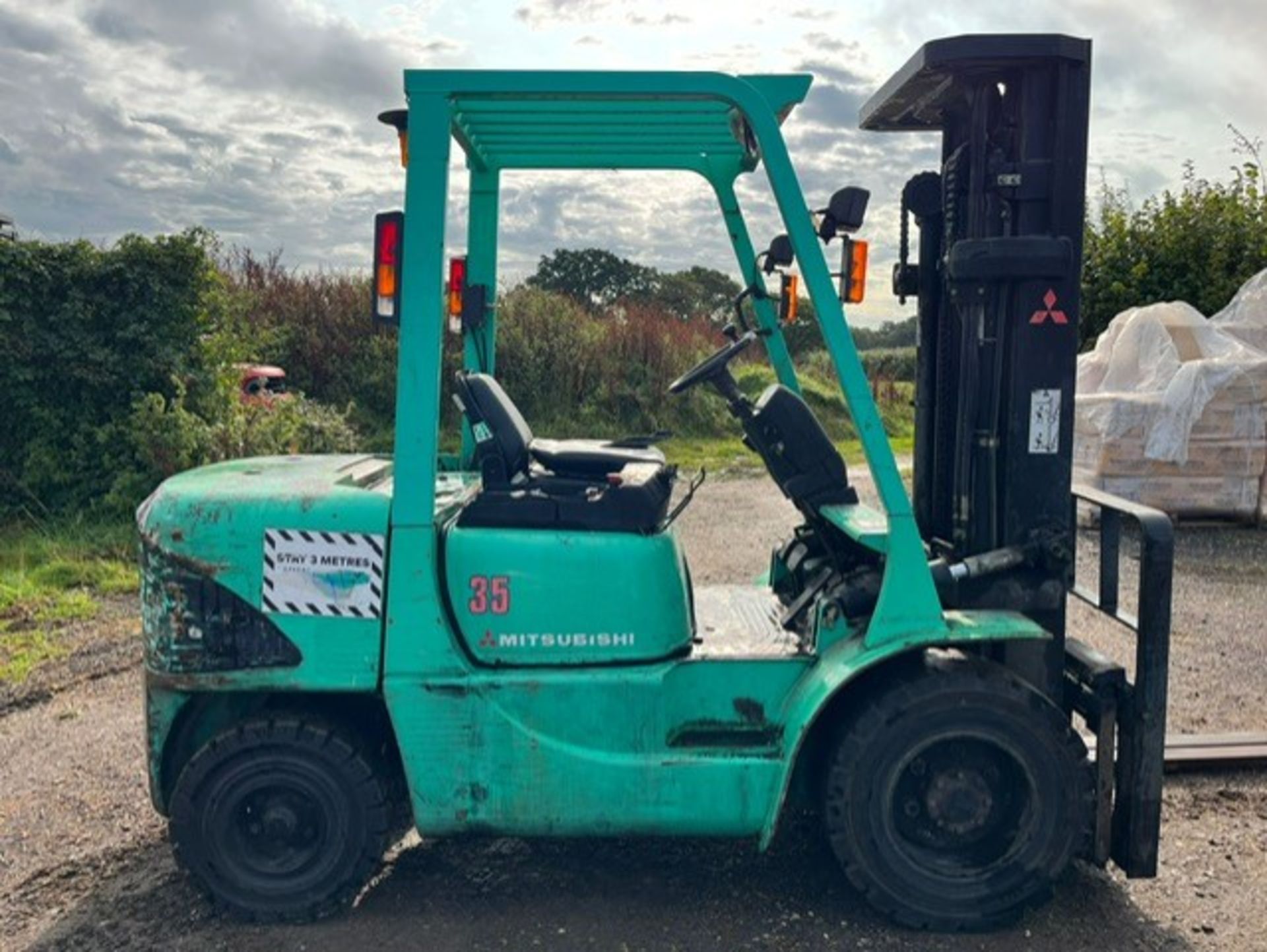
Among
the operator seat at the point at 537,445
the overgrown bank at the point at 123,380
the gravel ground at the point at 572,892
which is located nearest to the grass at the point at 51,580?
the overgrown bank at the point at 123,380

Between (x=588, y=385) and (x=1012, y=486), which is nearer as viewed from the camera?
(x=1012, y=486)

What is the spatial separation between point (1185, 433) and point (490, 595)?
29.2ft

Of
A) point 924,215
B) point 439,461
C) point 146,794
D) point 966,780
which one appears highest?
point 924,215

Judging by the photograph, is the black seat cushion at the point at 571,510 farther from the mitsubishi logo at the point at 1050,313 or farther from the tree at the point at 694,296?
the tree at the point at 694,296

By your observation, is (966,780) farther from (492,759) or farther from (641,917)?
(492,759)

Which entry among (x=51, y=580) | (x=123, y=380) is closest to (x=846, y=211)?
(x=51, y=580)

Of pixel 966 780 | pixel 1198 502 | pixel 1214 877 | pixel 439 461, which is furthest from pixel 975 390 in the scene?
pixel 1198 502

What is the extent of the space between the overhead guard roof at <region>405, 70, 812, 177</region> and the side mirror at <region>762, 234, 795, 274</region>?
311 millimetres

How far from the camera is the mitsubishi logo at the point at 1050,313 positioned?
12.2 ft

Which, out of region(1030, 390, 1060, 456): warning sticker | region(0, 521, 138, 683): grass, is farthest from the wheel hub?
region(0, 521, 138, 683): grass

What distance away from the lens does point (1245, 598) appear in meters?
8.34

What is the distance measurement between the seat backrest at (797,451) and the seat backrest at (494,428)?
2.60ft

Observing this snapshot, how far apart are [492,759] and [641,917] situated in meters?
0.73

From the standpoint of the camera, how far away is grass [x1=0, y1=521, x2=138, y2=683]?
6953 millimetres
